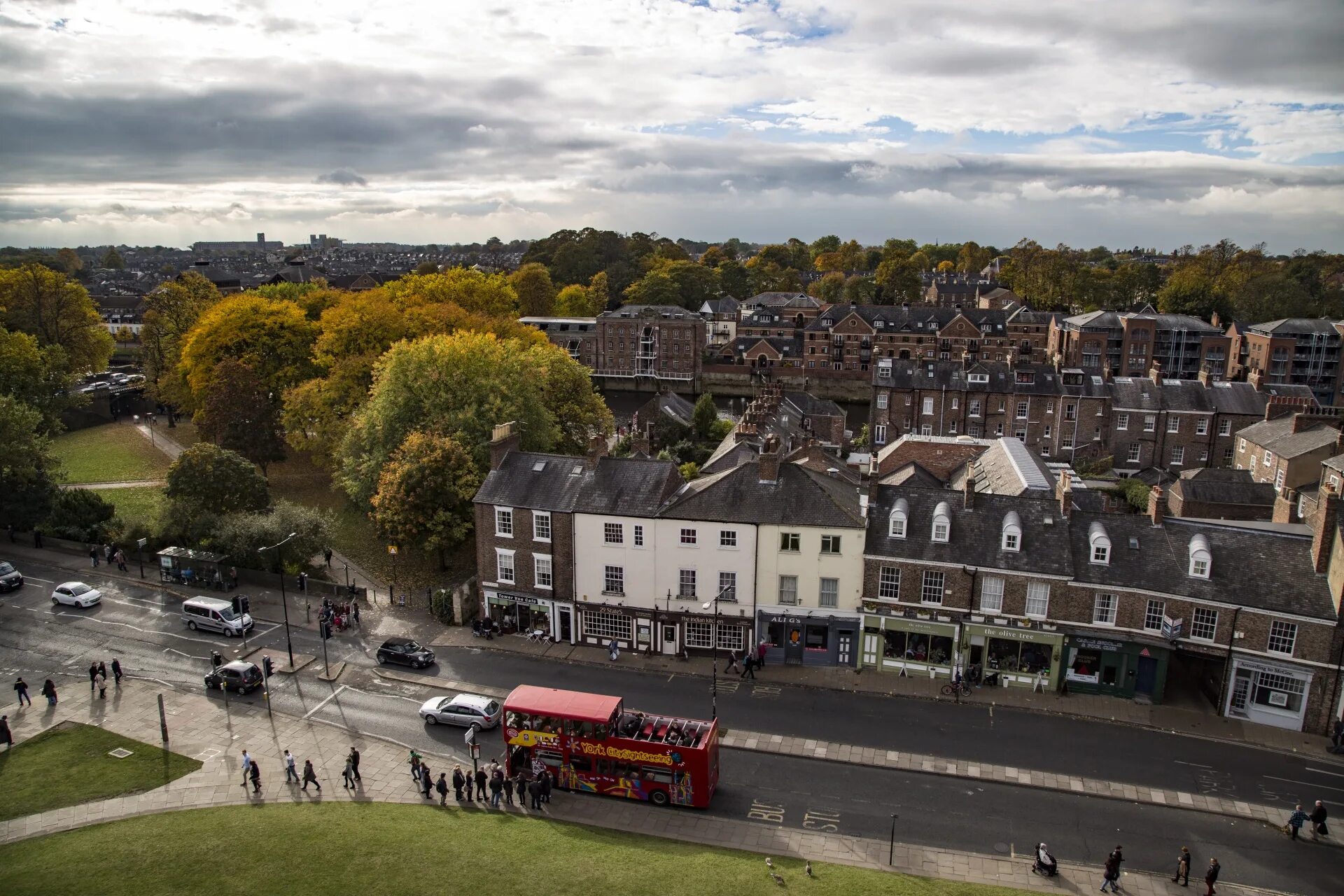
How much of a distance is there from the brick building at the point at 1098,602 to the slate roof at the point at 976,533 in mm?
55

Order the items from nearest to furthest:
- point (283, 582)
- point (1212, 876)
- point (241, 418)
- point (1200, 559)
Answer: point (1212, 876), point (1200, 559), point (283, 582), point (241, 418)

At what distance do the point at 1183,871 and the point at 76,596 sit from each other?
4567 cm

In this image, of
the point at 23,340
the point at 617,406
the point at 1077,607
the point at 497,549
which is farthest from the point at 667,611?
the point at 617,406

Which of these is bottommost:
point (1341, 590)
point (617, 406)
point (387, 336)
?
point (617, 406)

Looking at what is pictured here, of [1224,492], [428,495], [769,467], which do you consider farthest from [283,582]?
[1224,492]

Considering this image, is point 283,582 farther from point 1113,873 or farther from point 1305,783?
point 1305,783

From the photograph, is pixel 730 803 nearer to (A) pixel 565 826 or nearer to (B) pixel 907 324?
(A) pixel 565 826

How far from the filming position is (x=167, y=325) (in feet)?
284

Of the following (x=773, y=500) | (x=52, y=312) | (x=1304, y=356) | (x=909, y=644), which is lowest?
(x=909, y=644)

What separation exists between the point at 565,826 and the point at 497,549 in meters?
16.3

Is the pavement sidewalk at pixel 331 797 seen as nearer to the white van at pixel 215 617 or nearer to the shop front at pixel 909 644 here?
the white van at pixel 215 617

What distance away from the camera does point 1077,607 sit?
33.4 metres

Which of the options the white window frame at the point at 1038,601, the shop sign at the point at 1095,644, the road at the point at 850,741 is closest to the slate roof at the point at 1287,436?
the shop sign at the point at 1095,644

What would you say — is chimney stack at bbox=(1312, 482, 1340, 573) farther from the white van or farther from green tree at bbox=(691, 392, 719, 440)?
green tree at bbox=(691, 392, 719, 440)
